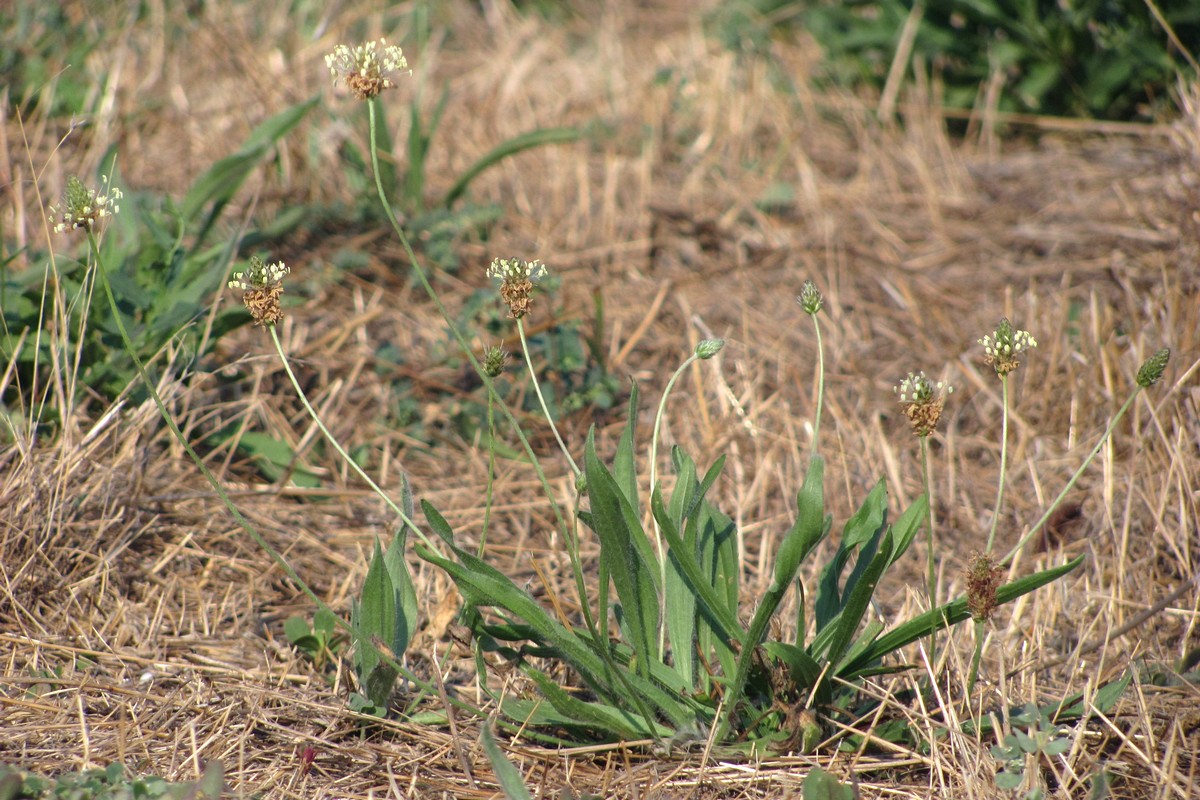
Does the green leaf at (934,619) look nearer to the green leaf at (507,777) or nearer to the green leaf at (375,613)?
the green leaf at (507,777)

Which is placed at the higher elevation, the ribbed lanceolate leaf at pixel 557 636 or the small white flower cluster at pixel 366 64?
the small white flower cluster at pixel 366 64

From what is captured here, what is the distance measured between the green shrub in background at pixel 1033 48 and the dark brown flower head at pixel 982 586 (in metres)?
2.59

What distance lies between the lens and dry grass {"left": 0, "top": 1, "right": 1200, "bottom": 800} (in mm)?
1692

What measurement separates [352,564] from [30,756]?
0.78 meters

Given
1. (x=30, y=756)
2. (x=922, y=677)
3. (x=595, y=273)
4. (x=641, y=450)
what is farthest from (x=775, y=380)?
(x=30, y=756)

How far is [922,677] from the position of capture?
5.98 feet

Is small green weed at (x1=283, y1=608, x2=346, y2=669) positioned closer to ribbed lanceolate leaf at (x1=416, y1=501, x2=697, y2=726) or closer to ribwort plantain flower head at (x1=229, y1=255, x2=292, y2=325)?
ribbed lanceolate leaf at (x1=416, y1=501, x2=697, y2=726)

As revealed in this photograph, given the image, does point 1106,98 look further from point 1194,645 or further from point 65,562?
point 65,562

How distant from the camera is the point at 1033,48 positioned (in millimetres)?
3836

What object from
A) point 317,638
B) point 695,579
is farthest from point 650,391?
point 695,579

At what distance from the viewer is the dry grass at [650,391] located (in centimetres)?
169

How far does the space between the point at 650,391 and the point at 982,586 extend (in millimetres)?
1603

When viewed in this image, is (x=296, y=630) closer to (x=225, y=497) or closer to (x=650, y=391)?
(x=225, y=497)

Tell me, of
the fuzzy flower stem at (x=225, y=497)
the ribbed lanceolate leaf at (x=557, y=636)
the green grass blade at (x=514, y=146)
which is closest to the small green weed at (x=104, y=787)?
the fuzzy flower stem at (x=225, y=497)
